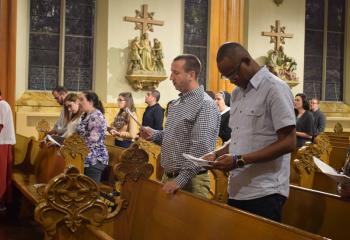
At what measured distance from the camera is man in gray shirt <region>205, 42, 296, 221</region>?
8.41 ft

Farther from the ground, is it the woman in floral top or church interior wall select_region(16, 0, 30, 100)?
church interior wall select_region(16, 0, 30, 100)

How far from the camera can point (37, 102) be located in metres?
10.2

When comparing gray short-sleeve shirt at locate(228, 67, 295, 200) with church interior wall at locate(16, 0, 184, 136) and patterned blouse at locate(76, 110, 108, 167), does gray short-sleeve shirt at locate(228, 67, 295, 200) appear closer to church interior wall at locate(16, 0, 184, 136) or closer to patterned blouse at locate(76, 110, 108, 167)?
patterned blouse at locate(76, 110, 108, 167)

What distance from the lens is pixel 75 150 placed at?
5277 mm

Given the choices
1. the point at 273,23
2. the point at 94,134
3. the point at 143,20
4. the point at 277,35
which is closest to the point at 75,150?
the point at 94,134

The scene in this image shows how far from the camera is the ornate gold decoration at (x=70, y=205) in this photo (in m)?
2.51

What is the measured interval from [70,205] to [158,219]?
791 mm

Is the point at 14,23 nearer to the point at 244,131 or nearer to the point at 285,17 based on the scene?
the point at 285,17

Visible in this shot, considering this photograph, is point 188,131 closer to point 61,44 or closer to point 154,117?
point 154,117

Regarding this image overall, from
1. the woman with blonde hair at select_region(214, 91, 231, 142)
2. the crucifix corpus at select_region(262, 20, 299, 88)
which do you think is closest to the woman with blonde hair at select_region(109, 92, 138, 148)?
the woman with blonde hair at select_region(214, 91, 231, 142)

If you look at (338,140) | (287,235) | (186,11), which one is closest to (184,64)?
(287,235)

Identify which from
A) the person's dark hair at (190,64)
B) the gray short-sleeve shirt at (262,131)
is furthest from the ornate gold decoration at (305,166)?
the gray short-sleeve shirt at (262,131)

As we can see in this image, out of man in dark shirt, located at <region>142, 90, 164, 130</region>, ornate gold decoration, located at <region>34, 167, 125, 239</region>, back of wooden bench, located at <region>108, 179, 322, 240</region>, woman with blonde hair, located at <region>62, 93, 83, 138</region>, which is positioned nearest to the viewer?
Answer: back of wooden bench, located at <region>108, 179, 322, 240</region>

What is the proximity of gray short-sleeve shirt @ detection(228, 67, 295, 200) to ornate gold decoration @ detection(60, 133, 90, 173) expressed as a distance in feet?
8.99
